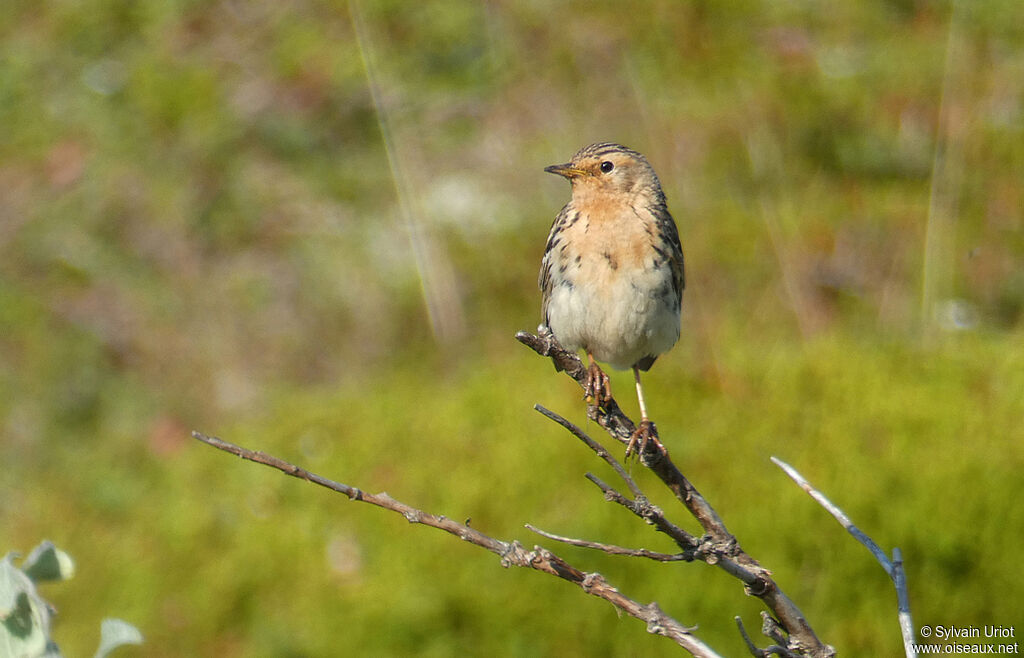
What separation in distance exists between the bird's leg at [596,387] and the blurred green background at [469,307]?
1.97 meters

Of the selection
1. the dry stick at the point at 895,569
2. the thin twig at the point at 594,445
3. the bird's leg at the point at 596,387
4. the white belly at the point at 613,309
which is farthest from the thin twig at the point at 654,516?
the white belly at the point at 613,309

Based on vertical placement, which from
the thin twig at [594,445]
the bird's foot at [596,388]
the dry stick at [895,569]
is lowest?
the dry stick at [895,569]

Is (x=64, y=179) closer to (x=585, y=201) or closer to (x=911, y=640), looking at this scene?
(x=585, y=201)

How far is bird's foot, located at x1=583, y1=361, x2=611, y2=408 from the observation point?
256 centimetres

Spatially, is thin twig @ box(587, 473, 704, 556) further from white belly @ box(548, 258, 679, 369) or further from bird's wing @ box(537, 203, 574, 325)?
bird's wing @ box(537, 203, 574, 325)

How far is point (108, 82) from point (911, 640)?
990cm

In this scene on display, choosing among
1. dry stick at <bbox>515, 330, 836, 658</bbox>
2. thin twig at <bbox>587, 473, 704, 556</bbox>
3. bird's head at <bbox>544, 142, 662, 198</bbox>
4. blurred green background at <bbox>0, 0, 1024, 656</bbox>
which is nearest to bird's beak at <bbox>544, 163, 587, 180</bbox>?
bird's head at <bbox>544, 142, 662, 198</bbox>

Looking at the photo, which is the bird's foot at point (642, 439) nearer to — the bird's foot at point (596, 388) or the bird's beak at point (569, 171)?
the bird's foot at point (596, 388)

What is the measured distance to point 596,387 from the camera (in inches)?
115

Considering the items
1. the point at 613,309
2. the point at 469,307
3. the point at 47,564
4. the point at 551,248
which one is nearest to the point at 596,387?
the point at 613,309

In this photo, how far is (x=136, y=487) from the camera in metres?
6.92

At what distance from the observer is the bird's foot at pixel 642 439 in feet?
8.09

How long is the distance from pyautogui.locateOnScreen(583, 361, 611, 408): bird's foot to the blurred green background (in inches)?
78.4

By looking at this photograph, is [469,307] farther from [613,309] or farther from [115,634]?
[115,634]
